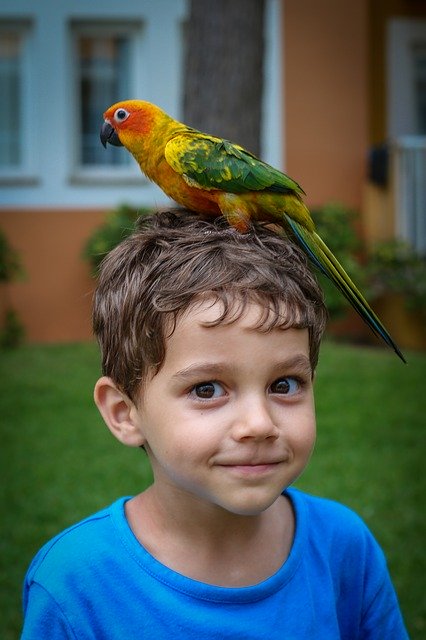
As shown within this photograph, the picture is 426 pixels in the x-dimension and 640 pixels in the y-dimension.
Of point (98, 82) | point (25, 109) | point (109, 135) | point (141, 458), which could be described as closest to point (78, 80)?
point (98, 82)

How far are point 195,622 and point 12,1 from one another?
30.1 ft

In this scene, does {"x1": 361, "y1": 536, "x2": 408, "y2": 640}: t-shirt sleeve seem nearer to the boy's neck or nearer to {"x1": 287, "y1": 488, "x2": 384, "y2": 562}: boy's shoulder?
{"x1": 287, "y1": 488, "x2": 384, "y2": 562}: boy's shoulder

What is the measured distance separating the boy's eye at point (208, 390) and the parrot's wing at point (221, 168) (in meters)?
0.51

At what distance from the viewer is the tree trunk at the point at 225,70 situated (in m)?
4.74

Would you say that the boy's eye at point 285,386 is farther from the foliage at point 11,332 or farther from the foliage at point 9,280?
the foliage at point 11,332

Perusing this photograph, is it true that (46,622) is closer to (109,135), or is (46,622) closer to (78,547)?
(78,547)

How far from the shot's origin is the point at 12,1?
9.59 metres

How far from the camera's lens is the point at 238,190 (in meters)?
1.92

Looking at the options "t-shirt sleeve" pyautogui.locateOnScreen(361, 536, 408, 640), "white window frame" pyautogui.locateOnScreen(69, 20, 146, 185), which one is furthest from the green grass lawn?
"white window frame" pyautogui.locateOnScreen(69, 20, 146, 185)

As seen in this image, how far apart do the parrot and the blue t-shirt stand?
534 mm

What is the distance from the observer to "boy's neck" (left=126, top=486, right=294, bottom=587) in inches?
67.8

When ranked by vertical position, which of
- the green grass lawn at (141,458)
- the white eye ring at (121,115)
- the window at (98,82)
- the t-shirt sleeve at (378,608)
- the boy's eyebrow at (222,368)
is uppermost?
the window at (98,82)

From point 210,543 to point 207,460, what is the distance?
0.24m

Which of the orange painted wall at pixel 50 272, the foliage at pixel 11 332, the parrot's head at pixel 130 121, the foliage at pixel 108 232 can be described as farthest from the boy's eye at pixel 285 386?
the orange painted wall at pixel 50 272
